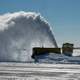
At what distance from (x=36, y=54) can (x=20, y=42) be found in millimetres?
8531

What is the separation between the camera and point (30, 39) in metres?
122

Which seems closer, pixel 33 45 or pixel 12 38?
pixel 12 38

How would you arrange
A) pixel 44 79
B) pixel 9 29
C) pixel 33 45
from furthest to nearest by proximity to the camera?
pixel 33 45, pixel 9 29, pixel 44 79

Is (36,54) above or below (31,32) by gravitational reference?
below

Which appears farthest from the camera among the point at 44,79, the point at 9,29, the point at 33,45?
the point at 33,45

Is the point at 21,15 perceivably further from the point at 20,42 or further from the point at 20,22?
the point at 20,42

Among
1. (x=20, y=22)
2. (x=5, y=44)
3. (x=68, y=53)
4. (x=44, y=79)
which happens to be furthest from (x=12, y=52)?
(x=44, y=79)

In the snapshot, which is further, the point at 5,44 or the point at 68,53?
the point at 68,53

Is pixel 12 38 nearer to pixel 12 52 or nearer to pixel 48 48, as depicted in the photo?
pixel 12 52

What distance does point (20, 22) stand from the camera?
116812mm

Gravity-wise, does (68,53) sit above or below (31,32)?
below

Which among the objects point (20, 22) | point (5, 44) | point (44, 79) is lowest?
point (44, 79)

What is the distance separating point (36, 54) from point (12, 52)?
9.80 meters

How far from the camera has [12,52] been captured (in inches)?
4688
